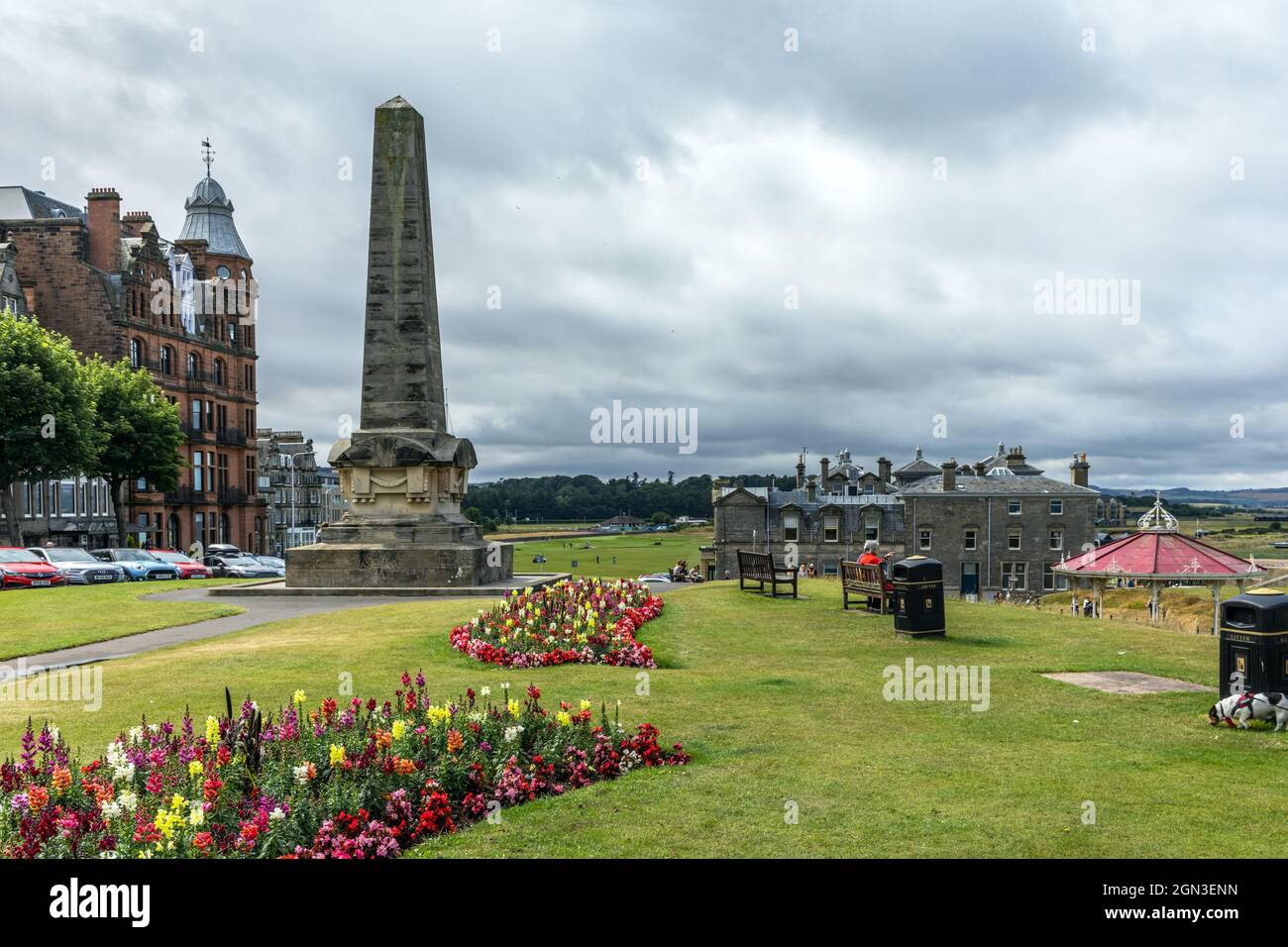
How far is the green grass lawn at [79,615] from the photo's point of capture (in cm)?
1784

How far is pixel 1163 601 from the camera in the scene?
49406 millimetres

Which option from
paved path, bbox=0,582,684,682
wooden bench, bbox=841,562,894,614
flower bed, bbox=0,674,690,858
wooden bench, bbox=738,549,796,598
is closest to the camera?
flower bed, bbox=0,674,690,858

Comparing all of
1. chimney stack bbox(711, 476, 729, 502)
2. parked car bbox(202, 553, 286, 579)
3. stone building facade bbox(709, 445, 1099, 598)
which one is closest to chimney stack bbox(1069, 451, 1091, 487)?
stone building facade bbox(709, 445, 1099, 598)

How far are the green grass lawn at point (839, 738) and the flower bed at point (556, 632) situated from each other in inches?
18.8

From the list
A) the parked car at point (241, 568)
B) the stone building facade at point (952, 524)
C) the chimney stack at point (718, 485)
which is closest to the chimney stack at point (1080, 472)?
the stone building facade at point (952, 524)

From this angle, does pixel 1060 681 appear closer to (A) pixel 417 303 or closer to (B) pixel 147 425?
(A) pixel 417 303

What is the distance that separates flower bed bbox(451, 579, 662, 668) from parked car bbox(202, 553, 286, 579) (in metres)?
28.0

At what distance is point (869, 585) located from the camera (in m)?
20.6

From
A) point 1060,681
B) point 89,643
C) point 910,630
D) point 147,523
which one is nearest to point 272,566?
point 147,523

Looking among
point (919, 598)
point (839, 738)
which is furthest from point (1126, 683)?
point (839, 738)

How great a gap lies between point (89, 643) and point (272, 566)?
31.1 meters

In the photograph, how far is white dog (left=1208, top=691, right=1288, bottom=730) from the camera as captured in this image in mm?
10188

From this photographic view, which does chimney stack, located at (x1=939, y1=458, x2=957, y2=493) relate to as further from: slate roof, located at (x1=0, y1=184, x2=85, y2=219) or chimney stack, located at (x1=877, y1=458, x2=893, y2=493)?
slate roof, located at (x1=0, y1=184, x2=85, y2=219)
